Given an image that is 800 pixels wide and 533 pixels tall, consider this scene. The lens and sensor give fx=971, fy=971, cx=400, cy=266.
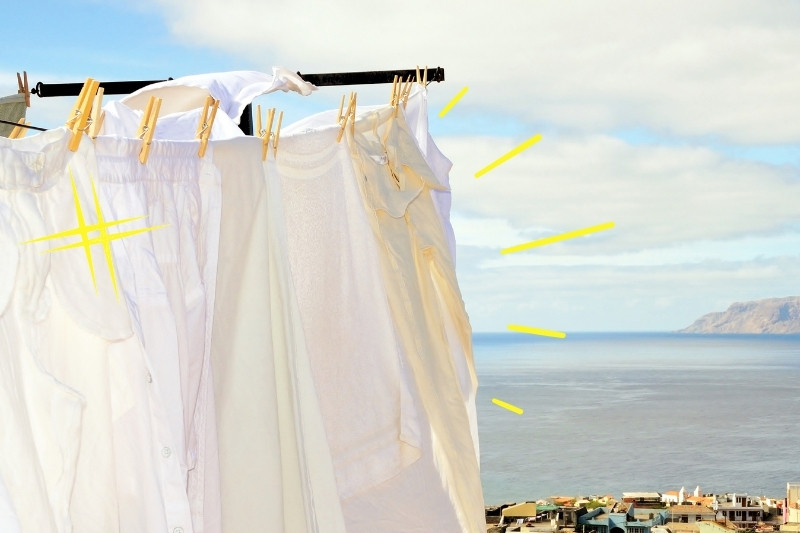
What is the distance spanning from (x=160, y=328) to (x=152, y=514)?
262mm

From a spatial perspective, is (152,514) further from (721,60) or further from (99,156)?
→ (721,60)

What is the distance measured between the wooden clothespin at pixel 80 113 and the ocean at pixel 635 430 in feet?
35.1

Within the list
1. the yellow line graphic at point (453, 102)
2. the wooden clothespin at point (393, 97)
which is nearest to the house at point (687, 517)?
the yellow line graphic at point (453, 102)

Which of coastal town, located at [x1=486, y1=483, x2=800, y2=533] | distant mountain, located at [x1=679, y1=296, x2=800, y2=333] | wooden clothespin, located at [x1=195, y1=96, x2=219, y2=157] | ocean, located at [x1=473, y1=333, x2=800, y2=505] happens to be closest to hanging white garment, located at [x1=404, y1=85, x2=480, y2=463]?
wooden clothespin, located at [x1=195, y1=96, x2=219, y2=157]

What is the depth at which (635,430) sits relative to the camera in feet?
52.7

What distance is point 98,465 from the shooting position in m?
1.26

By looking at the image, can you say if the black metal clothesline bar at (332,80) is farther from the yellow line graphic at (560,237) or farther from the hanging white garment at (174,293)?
the hanging white garment at (174,293)

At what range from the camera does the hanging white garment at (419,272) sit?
195 cm

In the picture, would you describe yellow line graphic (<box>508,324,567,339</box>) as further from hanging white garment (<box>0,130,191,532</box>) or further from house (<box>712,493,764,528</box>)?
house (<box>712,493,764,528</box>)

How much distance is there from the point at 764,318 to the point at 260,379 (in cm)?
3439

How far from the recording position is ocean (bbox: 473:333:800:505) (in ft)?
42.8

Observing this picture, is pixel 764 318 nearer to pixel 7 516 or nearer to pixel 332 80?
pixel 332 80

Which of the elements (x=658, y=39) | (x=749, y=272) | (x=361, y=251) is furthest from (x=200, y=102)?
(x=749, y=272)

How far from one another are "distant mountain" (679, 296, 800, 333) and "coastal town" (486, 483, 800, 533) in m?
24.6
